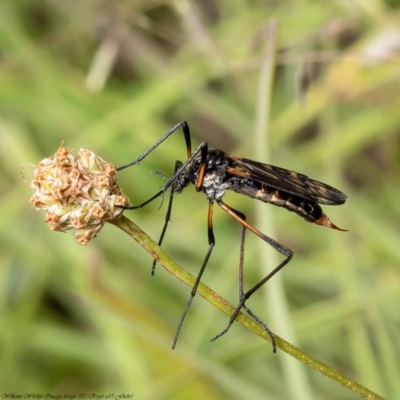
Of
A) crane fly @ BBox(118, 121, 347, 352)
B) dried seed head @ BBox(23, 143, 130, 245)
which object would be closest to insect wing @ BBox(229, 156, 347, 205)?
crane fly @ BBox(118, 121, 347, 352)

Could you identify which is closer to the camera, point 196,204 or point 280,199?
point 280,199

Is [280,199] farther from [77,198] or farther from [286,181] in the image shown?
[77,198]

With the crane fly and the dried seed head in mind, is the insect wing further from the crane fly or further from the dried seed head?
the dried seed head

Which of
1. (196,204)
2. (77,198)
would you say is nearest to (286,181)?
(77,198)

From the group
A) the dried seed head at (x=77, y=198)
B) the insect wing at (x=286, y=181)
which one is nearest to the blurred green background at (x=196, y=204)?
the insect wing at (x=286, y=181)

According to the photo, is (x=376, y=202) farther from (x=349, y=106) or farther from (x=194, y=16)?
(x=194, y=16)

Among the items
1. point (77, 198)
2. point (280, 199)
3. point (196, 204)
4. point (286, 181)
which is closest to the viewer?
point (77, 198)

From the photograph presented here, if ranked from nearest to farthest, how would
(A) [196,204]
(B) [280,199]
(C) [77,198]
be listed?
(C) [77,198] → (B) [280,199] → (A) [196,204]

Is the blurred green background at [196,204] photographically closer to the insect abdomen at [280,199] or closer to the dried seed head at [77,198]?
the insect abdomen at [280,199]
